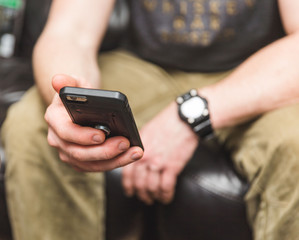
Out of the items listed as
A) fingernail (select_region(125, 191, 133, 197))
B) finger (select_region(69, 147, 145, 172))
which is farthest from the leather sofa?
finger (select_region(69, 147, 145, 172))

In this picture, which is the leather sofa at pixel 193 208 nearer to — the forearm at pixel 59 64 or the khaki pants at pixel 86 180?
the khaki pants at pixel 86 180

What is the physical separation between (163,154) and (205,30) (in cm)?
29

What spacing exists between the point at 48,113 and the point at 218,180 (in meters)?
0.31

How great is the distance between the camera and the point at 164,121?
624mm

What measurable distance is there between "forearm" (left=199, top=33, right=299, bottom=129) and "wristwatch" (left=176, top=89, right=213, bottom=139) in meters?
0.01

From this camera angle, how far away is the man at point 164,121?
1.75 ft

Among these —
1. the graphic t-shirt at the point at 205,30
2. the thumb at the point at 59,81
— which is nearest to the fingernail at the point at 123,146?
the thumb at the point at 59,81

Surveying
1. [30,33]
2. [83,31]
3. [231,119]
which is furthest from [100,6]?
[30,33]

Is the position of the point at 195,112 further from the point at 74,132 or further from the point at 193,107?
the point at 74,132

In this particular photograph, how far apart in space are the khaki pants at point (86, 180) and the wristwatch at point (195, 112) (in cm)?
7

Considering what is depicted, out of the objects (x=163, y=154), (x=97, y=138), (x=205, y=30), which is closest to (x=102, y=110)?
(x=97, y=138)

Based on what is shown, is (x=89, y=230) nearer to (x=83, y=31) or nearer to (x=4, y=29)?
(x=83, y=31)

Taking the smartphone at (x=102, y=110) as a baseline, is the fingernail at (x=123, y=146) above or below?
below

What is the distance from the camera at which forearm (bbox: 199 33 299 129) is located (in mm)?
581
